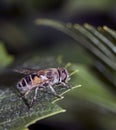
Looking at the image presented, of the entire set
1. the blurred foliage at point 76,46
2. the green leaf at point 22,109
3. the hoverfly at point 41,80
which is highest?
the blurred foliage at point 76,46

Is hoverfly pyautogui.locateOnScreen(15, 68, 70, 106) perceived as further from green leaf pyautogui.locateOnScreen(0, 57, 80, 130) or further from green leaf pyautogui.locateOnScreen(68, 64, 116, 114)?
green leaf pyautogui.locateOnScreen(68, 64, 116, 114)

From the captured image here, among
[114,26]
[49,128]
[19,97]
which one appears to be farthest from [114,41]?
[114,26]

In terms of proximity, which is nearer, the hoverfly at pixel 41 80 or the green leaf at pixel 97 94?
the hoverfly at pixel 41 80

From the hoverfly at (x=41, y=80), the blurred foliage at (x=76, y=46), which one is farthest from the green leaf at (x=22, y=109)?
the blurred foliage at (x=76, y=46)

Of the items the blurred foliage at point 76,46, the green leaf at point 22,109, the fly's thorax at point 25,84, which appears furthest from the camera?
the blurred foliage at point 76,46

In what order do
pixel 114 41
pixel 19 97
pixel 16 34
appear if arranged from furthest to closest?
pixel 16 34
pixel 114 41
pixel 19 97

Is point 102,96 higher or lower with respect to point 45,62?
lower

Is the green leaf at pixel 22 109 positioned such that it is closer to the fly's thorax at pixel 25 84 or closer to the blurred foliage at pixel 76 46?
the fly's thorax at pixel 25 84

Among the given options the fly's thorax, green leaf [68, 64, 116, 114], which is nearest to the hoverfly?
the fly's thorax

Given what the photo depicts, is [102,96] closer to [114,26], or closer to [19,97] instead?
[19,97]

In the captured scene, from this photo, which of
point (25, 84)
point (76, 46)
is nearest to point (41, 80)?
point (25, 84)
